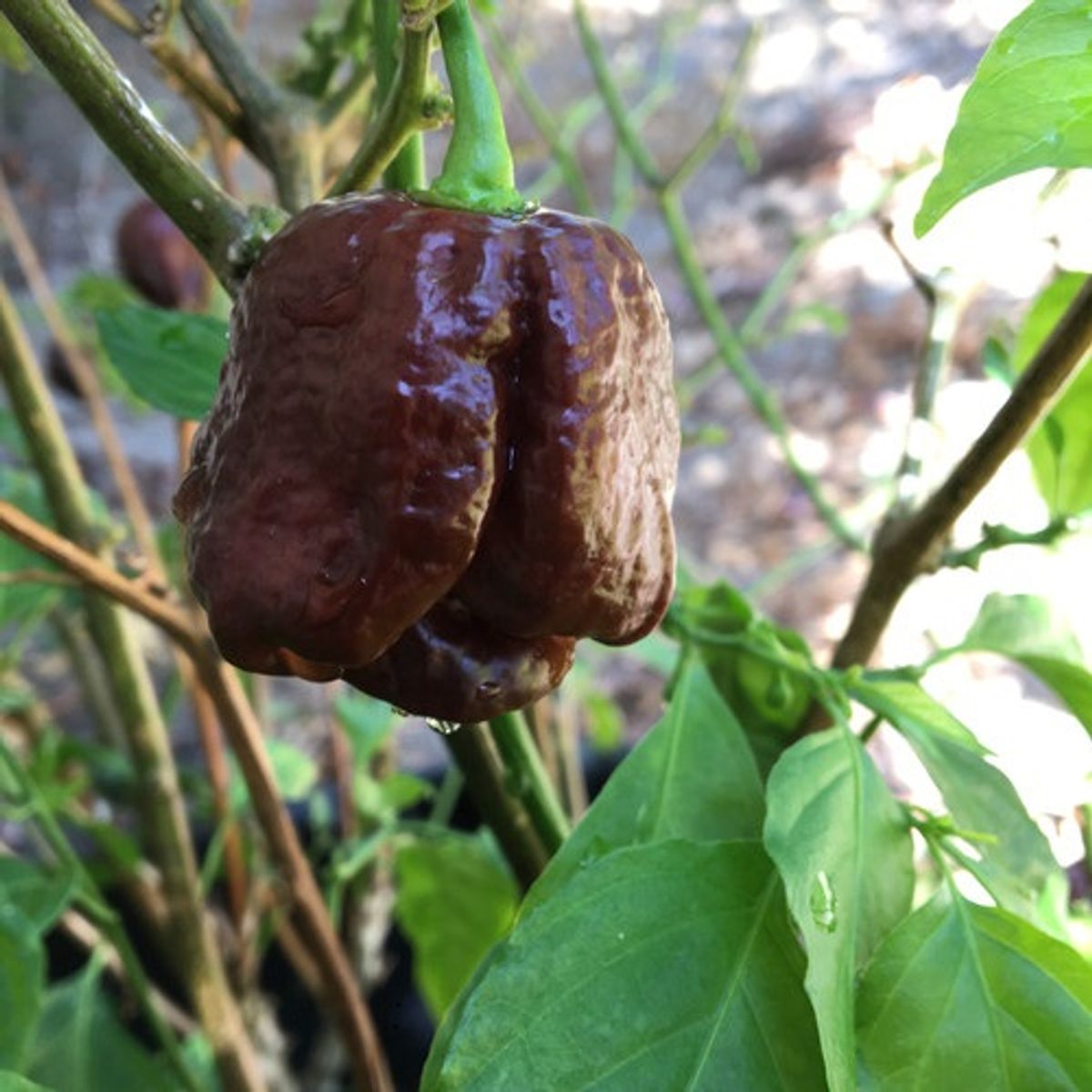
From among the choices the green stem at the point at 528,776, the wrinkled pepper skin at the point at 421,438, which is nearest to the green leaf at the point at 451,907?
the green stem at the point at 528,776

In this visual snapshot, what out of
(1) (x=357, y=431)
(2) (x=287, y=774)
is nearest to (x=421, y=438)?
(1) (x=357, y=431)

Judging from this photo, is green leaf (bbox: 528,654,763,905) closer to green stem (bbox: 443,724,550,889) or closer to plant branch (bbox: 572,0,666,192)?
green stem (bbox: 443,724,550,889)

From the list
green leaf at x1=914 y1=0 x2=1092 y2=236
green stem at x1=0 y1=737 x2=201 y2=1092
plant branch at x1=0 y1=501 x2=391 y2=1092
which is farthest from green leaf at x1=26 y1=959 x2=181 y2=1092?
green leaf at x1=914 y1=0 x2=1092 y2=236

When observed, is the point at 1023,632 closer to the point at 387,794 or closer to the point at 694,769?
the point at 694,769

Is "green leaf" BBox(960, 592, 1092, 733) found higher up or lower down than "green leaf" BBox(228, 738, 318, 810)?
lower down

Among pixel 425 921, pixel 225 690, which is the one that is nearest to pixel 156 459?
pixel 425 921
